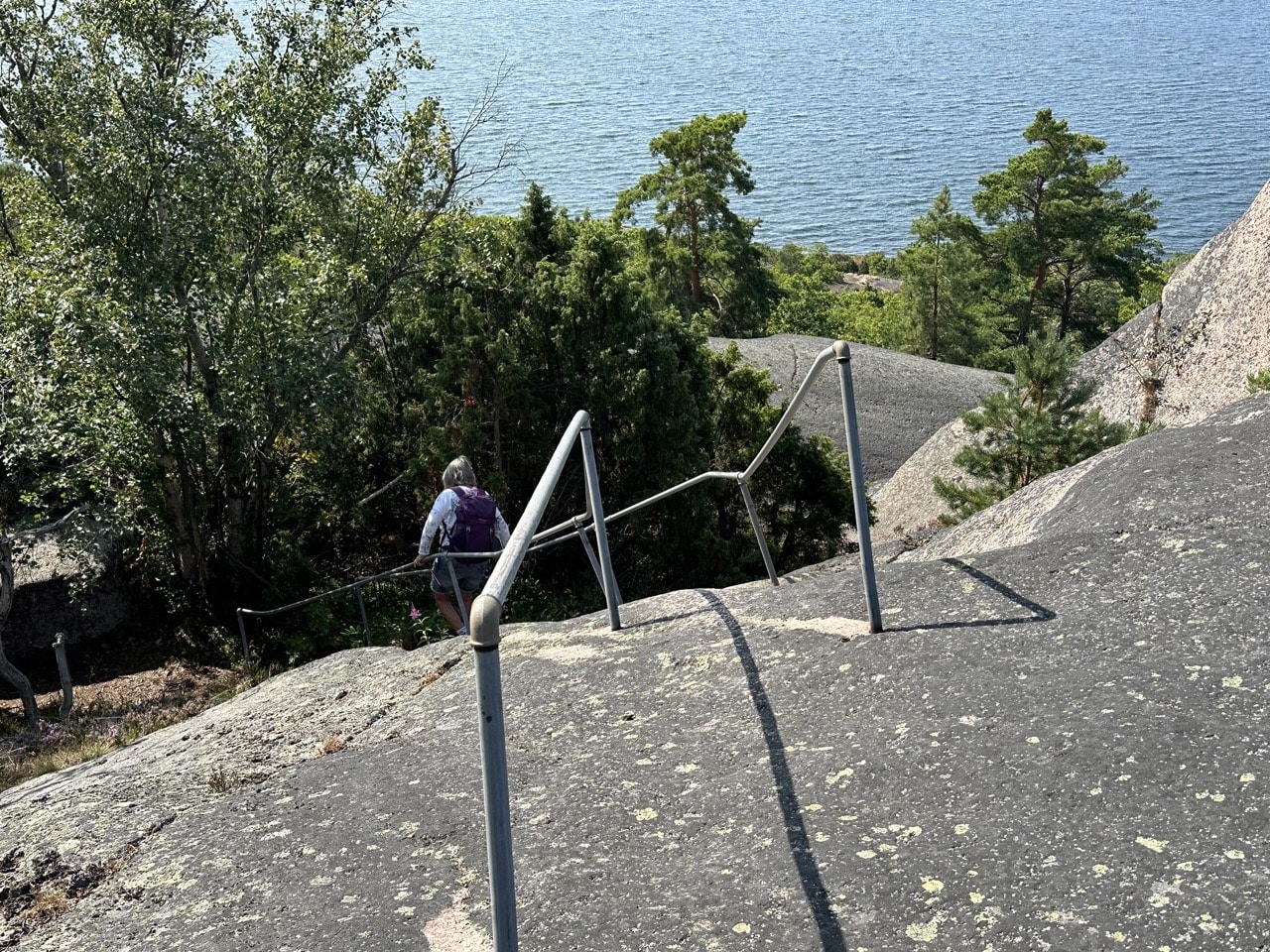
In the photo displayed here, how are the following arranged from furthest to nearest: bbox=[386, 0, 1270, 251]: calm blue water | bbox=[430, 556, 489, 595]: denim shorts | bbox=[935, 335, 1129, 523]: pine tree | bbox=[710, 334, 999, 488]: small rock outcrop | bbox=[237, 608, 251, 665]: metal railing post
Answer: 1. bbox=[386, 0, 1270, 251]: calm blue water
2. bbox=[710, 334, 999, 488]: small rock outcrop
3. bbox=[237, 608, 251, 665]: metal railing post
4. bbox=[935, 335, 1129, 523]: pine tree
5. bbox=[430, 556, 489, 595]: denim shorts

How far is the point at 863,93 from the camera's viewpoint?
83.8 metres

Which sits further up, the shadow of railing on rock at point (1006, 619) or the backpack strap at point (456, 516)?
the backpack strap at point (456, 516)

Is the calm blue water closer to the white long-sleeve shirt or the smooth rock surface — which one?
the white long-sleeve shirt

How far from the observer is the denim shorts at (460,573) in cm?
845

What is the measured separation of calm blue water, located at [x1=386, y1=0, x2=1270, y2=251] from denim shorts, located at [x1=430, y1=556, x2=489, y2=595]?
3332 cm

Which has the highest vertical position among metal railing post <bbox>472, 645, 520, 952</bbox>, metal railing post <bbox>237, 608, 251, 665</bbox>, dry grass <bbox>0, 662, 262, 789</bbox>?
metal railing post <bbox>472, 645, 520, 952</bbox>

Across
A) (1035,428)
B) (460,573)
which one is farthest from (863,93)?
(460,573)

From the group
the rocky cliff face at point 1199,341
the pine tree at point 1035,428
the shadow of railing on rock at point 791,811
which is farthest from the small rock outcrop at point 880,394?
the shadow of railing on rock at point 791,811

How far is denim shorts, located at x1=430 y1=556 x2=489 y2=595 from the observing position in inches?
332

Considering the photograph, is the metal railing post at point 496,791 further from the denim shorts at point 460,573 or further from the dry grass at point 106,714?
the dry grass at point 106,714

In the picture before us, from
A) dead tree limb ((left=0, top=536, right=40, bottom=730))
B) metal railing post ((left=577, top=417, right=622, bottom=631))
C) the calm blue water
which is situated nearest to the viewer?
metal railing post ((left=577, top=417, right=622, bottom=631))

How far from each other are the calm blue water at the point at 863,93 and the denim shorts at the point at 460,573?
33318 mm

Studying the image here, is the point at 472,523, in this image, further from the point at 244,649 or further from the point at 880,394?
the point at 880,394

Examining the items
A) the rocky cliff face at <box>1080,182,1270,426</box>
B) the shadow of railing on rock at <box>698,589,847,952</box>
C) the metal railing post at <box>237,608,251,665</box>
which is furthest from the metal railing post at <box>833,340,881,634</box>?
the rocky cliff face at <box>1080,182,1270,426</box>
